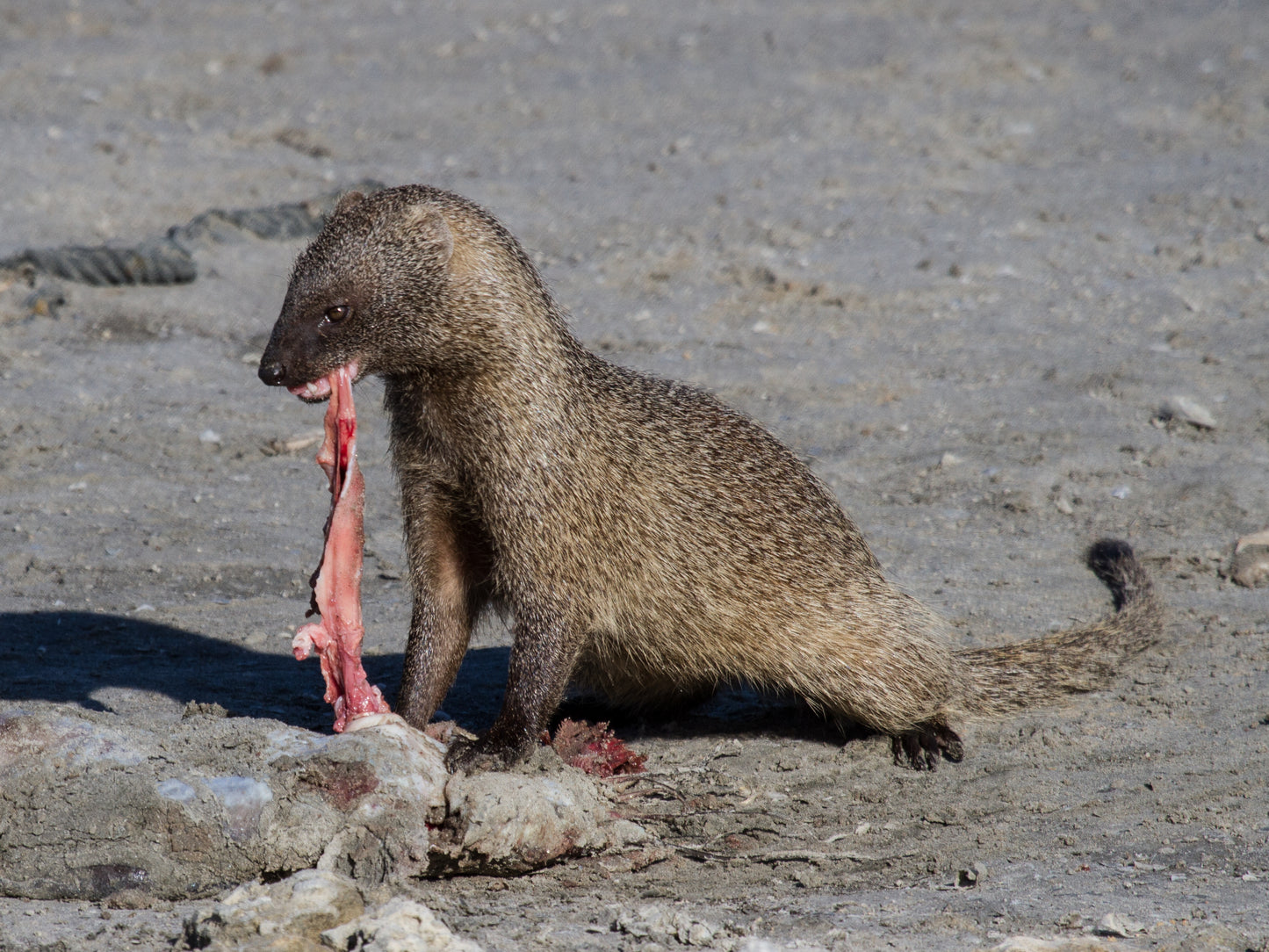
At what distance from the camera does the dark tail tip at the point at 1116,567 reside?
5355mm

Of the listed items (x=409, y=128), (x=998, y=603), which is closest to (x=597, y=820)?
(x=998, y=603)

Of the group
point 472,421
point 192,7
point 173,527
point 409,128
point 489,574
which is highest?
point 192,7

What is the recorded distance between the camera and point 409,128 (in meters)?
10.4

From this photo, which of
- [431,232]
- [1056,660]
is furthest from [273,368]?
[1056,660]

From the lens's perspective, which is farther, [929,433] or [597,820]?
[929,433]

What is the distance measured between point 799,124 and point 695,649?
276 inches

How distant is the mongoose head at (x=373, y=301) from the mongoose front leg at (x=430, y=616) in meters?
0.53

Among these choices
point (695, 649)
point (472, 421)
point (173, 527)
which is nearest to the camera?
point (472, 421)

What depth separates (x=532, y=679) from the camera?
4066 millimetres

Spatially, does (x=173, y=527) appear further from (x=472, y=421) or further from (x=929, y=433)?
(x=929, y=433)

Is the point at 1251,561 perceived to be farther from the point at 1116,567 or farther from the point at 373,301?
the point at 373,301

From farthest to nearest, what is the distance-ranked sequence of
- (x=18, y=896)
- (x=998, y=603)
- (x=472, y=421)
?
(x=998, y=603) < (x=472, y=421) < (x=18, y=896)

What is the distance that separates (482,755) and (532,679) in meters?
0.31

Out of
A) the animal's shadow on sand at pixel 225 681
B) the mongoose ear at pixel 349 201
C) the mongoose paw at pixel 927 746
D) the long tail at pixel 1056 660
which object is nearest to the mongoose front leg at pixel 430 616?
the animal's shadow on sand at pixel 225 681
